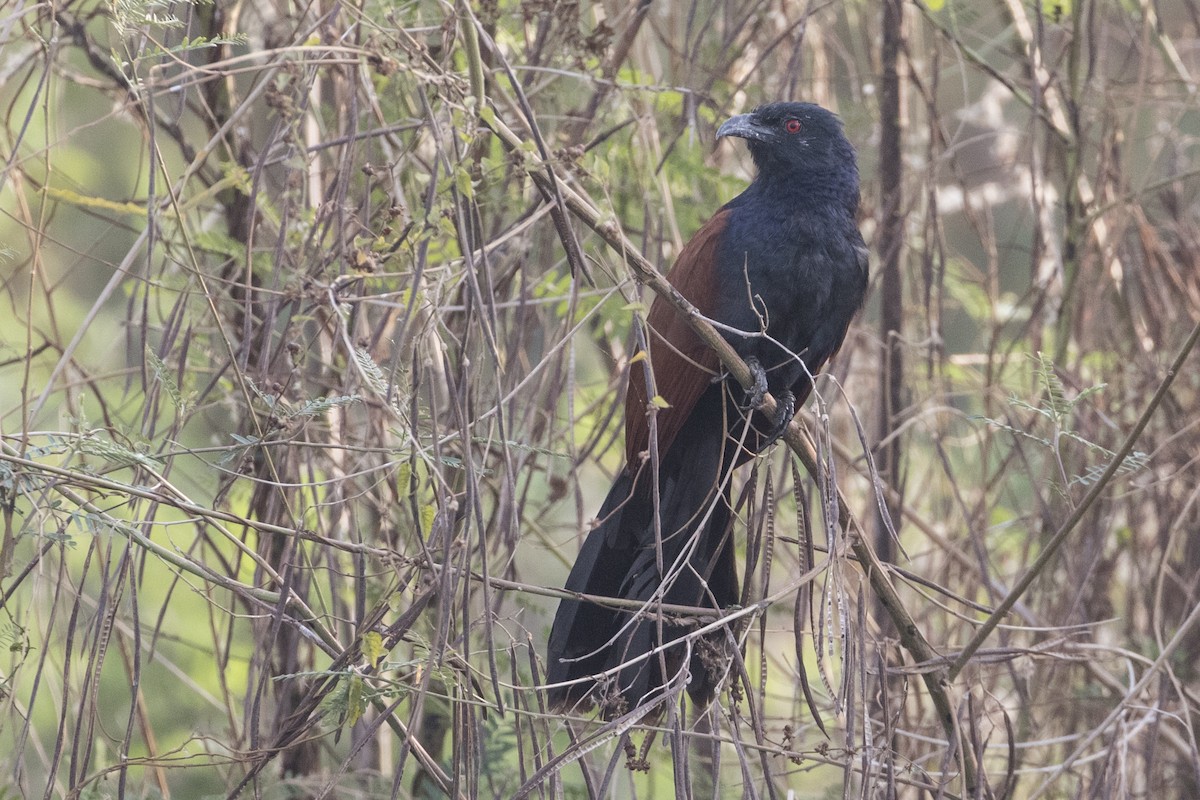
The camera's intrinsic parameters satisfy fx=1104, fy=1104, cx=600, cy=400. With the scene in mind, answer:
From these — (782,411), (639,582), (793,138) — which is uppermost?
(793,138)

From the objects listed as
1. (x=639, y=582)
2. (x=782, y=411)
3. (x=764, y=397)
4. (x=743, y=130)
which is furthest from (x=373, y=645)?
(x=743, y=130)

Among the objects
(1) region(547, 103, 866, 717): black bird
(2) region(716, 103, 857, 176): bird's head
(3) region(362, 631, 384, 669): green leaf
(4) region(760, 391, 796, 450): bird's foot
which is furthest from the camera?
(2) region(716, 103, 857, 176): bird's head

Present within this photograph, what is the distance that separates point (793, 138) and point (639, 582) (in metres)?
1.17

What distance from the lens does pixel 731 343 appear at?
2557 millimetres

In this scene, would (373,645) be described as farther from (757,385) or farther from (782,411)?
(782,411)

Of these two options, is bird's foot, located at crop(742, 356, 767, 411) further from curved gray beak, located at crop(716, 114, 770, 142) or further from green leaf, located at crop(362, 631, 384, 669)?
green leaf, located at crop(362, 631, 384, 669)

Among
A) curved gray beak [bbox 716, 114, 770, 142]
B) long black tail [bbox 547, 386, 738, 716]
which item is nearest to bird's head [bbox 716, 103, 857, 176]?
curved gray beak [bbox 716, 114, 770, 142]

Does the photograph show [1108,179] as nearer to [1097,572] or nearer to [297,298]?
[1097,572]

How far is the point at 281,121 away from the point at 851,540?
1223 millimetres

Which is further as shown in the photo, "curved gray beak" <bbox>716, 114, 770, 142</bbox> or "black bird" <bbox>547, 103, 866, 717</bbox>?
"curved gray beak" <bbox>716, 114, 770, 142</bbox>

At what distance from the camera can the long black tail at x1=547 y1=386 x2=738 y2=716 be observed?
205 centimetres

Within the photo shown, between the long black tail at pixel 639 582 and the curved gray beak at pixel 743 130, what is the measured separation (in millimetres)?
735

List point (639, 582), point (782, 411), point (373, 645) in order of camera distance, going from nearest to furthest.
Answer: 1. point (373, 645)
2. point (639, 582)
3. point (782, 411)

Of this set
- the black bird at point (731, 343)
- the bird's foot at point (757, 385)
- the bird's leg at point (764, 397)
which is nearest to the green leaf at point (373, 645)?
the black bird at point (731, 343)
